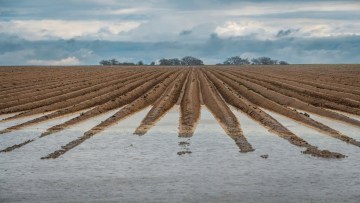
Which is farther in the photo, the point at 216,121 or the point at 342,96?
the point at 342,96

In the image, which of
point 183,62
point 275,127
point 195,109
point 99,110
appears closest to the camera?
point 275,127

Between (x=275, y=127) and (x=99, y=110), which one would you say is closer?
(x=275, y=127)

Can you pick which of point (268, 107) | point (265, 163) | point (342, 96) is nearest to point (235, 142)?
point (265, 163)

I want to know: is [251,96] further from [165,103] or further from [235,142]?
[235,142]

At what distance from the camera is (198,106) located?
2861 cm

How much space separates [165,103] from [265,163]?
15522 mm

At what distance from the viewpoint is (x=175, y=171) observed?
42.6 ft

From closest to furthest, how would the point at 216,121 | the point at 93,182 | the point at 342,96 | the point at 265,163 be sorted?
1. the point at 93,182
2. the point at 265,163
3. the point at 216,121
4. the point at 342,96

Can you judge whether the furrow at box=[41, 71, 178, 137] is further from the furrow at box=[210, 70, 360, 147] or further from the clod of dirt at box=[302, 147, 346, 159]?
the clod of dirt at box=[302, 147, 346, 159]

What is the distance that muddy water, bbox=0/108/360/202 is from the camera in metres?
10.9

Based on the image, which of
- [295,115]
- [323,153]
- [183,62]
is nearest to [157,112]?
[295,115]

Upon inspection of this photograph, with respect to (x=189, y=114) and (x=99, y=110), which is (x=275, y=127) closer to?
(x=189, y=114)

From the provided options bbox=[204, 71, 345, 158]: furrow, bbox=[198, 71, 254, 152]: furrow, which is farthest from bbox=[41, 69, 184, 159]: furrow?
bbox=[204, 71, 345, 158]: furrow

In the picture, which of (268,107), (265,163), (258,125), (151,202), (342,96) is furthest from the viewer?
(342,96)
